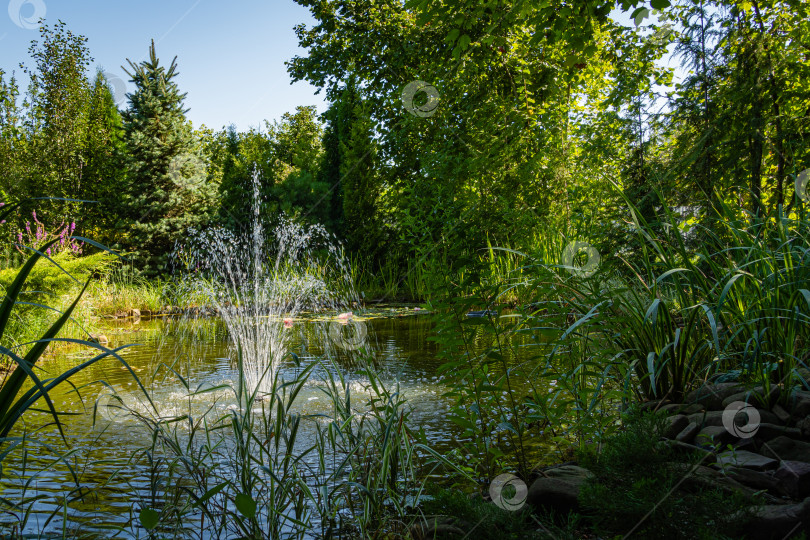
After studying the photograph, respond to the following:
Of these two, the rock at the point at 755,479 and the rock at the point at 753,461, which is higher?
the rock at the point at 753,461

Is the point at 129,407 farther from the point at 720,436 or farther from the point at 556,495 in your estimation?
the point at 720,436

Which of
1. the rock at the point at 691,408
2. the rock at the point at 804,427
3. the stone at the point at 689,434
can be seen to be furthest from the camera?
the rock at the point at 691,408

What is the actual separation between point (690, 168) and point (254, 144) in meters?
23.0

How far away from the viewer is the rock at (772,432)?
177cm

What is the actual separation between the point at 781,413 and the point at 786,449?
0.73 feet

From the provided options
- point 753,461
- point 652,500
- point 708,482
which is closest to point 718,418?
point 753,461

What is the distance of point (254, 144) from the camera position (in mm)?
Answer: 25125

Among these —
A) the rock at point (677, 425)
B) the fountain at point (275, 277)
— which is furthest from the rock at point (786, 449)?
the fountain at point (275, 277)

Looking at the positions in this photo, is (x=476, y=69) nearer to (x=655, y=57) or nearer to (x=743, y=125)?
(x=655, y=57)

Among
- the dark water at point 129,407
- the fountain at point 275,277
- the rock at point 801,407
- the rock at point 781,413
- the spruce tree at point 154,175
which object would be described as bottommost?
the dark water at point 129,407

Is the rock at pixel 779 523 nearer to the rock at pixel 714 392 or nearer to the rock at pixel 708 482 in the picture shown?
the rock at pixel 708 482

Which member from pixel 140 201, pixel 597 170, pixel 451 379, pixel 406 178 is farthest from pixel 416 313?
pixel 140 201

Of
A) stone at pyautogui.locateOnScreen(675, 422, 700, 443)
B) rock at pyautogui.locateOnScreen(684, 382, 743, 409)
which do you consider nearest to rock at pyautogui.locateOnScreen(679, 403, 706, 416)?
rock at pyautogui.locateOnScreen(684, 382, 743, 409)

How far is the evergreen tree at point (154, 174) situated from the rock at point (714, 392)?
41.5ft
